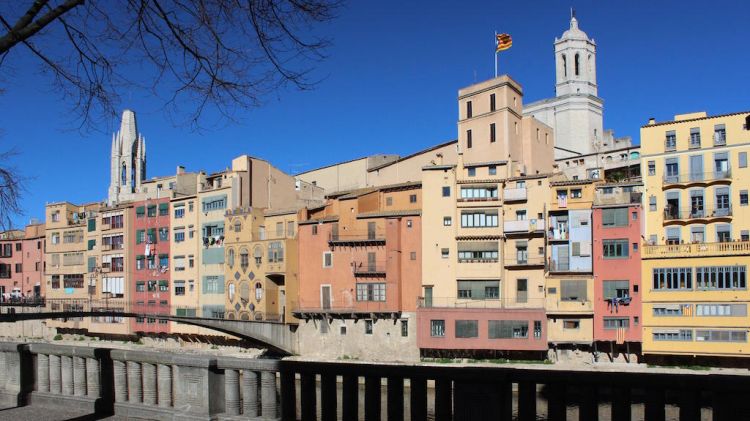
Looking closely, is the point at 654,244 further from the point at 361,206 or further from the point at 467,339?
the point at 361,206

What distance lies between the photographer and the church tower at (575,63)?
283 ft

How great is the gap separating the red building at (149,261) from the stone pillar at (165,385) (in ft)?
190

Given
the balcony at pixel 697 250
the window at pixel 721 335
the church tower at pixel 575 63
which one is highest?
the church tower at pixel 575 63

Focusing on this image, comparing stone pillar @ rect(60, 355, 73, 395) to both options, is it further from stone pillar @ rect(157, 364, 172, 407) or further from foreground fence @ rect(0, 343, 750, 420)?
stone pillar @ rect(157, 364, 172, 407)

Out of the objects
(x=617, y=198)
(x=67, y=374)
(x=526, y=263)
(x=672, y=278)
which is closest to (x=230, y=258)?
(x=526, y=263)

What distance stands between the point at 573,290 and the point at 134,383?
134 ft

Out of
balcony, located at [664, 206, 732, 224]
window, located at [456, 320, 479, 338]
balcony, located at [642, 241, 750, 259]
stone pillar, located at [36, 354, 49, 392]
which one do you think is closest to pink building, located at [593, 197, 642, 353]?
balcony, located at [642, 241, 750, 259]

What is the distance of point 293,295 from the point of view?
5469cm

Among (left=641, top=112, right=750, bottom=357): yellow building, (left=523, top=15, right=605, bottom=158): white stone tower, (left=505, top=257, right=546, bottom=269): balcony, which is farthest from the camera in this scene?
(left=523, top=15, right=605, bottom=158): white stone tower

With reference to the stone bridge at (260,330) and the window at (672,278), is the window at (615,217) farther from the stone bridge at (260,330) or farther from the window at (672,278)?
the stone bridge at (260,330)

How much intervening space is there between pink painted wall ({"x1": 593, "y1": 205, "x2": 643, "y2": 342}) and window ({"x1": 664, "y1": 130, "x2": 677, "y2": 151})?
17.9 ft

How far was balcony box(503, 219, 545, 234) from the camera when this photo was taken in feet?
151

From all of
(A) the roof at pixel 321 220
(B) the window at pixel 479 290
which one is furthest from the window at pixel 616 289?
(A) the roof at pixel 321 220

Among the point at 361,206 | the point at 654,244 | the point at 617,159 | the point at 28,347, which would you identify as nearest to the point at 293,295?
the point at 361,206
